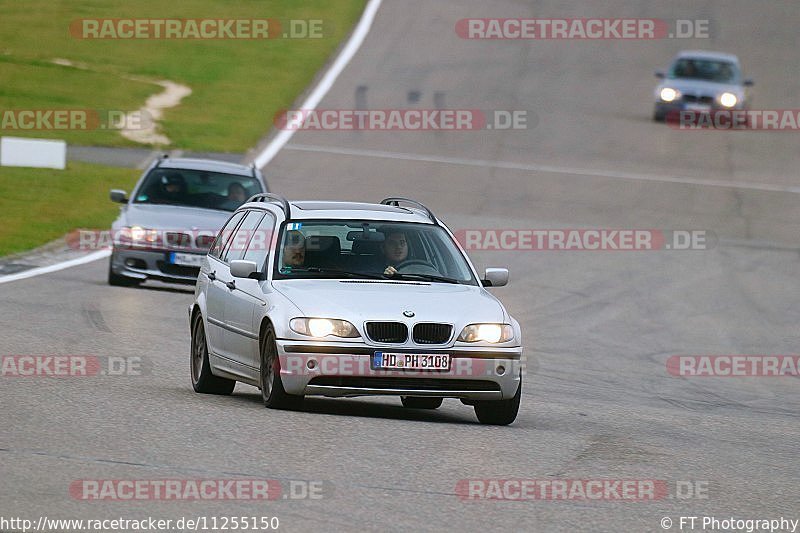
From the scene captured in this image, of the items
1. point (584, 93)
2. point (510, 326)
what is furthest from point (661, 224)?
point (510, 326)

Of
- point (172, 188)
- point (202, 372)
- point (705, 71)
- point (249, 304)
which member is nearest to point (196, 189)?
point (172, 188)

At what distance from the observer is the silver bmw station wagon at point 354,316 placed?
1112 cm

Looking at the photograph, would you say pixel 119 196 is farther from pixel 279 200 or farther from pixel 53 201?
pixel 279 200

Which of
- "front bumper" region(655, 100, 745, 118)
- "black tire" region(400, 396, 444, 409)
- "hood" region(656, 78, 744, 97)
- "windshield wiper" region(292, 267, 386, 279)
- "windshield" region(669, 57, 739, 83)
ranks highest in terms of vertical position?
Answer: "windshield" region(669, 57, 739, 83)

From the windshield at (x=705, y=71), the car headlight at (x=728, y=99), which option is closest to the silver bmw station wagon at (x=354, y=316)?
the car headlight at (x=728, y=99)

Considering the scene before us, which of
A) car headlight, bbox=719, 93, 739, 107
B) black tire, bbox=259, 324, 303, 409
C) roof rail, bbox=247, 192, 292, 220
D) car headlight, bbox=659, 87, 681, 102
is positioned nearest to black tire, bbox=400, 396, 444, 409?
black tire, bbox=259, 324, 303, 409

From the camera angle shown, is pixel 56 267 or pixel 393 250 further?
pixel 56 267

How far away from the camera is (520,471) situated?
9453 millimetres

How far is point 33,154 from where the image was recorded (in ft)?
106

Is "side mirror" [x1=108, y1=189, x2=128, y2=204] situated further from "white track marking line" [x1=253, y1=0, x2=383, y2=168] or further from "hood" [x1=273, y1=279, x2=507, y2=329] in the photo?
"white track marking line" [x1=253, y1=0, x2=383, y2=168]

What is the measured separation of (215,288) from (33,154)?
20167 millimetres

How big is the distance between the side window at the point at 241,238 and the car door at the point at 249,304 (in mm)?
47

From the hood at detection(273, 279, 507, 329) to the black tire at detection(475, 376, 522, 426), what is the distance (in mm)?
554

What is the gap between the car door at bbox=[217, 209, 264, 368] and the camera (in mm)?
12008
